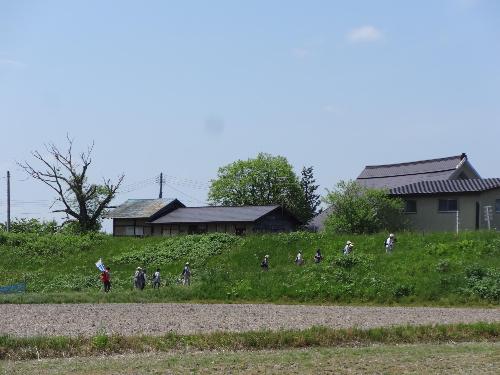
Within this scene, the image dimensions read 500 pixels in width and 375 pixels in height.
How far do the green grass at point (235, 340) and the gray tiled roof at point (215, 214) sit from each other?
35251mm

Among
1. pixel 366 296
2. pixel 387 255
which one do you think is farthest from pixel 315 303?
pixel 387 255

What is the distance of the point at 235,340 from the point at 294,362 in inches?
126

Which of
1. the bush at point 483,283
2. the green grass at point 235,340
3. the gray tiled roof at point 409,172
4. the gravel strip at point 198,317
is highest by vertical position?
the gray tiled roof at point 409,172

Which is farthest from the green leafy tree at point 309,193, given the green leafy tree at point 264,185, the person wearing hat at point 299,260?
the person wearing hat at point 299,260

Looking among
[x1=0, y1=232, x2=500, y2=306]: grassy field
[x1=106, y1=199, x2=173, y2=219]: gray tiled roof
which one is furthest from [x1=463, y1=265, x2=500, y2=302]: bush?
[x1=106, y1=199, x2=173, y2=219]: gray tiled roof

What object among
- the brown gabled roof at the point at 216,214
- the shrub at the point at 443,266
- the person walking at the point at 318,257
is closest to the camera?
the shrub at the point at 443,266

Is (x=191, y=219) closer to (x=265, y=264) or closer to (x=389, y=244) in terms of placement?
(x=265, y=264)

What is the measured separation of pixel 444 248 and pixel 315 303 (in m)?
9.11

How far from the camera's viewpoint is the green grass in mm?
15172

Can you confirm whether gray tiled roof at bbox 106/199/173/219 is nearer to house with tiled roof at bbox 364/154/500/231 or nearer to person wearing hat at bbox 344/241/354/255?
house with tiled roof at bbox 364/154/500/231

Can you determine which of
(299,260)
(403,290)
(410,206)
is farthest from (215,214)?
(403,290)

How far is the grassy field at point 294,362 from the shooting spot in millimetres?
12281

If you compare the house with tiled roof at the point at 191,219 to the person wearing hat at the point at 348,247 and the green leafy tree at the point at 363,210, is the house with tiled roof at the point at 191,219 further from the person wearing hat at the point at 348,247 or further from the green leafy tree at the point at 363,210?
the person wearing hat at the point at 348,247

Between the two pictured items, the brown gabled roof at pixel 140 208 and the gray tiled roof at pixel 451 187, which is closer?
the gray tiled roof at pixel 451 187
